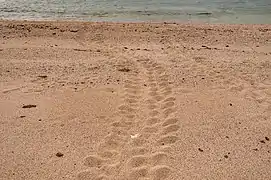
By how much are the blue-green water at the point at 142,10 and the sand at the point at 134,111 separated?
6052 mm

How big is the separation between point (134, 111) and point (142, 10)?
39.5 ft

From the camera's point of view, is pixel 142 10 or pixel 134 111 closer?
pixel 134 111

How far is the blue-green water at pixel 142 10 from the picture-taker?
16172 mm

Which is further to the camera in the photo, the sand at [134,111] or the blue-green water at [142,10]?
the blue-green water at [142,10]

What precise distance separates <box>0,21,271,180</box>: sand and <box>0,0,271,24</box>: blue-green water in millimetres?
6052

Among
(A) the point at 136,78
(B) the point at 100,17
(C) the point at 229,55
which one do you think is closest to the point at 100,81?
(A) the point at 136,78

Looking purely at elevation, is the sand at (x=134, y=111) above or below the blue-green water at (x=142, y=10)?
below

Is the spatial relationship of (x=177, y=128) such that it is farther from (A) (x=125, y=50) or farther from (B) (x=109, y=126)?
(A) (x=125, y=50)

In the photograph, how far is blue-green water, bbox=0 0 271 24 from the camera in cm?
1617

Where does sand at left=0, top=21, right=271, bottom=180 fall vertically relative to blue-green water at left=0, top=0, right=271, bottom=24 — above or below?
below

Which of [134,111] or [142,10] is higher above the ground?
[142,10]

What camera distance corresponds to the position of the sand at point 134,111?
479cm

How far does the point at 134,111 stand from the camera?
6086 mm

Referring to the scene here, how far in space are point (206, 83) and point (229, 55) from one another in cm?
229
